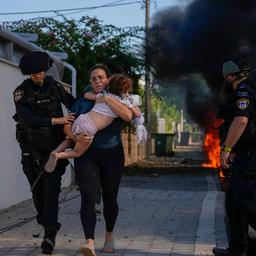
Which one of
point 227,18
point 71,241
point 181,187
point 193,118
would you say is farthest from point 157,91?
point 71,241

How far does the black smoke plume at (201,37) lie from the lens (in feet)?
71.8

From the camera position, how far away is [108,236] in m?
5.96

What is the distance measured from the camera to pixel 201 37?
74.8ft

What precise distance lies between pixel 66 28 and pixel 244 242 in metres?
14.2

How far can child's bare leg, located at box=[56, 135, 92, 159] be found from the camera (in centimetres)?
548

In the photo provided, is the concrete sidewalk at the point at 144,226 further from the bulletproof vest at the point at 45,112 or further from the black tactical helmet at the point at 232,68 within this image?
the black tactical helmet at the point at 232,68

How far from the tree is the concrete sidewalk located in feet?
21.7

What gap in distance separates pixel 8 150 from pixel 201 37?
14.5 metres

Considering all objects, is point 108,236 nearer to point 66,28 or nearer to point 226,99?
point 226,99

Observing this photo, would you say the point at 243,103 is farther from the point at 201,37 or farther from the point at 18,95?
the point at 201,37

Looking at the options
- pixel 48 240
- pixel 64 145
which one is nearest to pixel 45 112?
pixel 64 145

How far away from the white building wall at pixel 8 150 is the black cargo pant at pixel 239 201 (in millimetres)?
4264

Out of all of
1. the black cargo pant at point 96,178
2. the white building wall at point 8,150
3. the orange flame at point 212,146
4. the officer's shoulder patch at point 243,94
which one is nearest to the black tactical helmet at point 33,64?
the black cargo pant at point 96,178

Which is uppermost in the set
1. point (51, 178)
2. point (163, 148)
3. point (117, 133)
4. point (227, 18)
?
point (227, 18)
